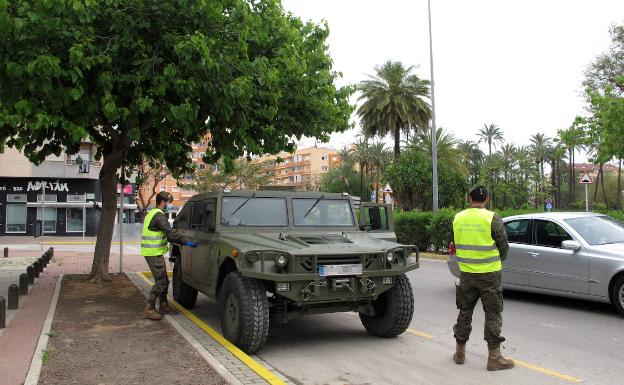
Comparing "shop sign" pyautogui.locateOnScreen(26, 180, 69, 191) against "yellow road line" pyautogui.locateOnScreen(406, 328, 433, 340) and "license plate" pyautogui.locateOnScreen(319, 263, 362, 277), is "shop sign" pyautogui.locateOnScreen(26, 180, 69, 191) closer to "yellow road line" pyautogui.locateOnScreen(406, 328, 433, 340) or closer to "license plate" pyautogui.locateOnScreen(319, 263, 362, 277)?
"yellow road line" pyautogui.locateOnScreen(406, 328, 433, 340)

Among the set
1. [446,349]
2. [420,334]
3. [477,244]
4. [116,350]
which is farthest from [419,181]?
[116,350]

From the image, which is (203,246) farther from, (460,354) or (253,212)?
(460,354)

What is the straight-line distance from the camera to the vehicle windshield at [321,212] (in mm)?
7520

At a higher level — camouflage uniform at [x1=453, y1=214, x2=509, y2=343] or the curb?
camouflage uniform at [x1=453, y1=214, x2=509, y2=343]

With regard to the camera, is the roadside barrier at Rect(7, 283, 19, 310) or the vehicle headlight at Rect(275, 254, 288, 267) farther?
the roadside barrier at Rect(7, 283, 19, 310)

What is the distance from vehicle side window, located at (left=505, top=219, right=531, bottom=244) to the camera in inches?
365

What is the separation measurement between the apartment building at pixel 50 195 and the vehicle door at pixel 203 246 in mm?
31776

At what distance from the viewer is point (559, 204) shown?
9019cm

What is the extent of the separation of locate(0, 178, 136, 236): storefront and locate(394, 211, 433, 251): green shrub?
26106 mm

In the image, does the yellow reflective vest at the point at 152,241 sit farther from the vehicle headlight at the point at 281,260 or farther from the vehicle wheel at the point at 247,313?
the vehicle headlight at the point at 281,260

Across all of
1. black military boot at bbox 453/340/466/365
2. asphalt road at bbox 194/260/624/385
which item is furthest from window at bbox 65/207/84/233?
black military boot at bbox 453/340/466/365

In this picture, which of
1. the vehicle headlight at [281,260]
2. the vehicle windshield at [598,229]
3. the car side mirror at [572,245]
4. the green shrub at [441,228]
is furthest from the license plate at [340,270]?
the green shrub at [441,228]

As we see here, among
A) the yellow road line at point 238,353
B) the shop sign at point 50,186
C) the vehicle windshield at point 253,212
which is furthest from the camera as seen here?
the shop sign at point 50,186

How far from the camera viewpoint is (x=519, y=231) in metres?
9.44
